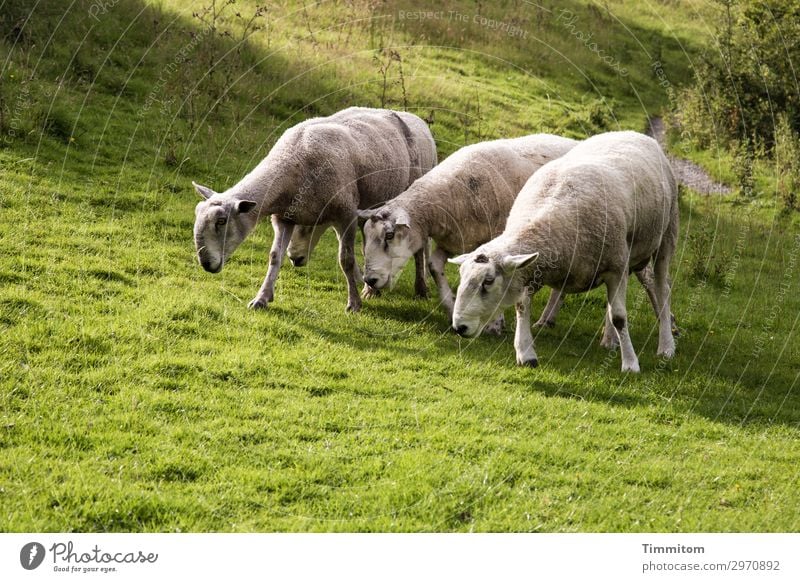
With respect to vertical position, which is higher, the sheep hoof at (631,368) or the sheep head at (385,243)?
the sheep head at (385,243)

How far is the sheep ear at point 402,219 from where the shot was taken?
13.2m

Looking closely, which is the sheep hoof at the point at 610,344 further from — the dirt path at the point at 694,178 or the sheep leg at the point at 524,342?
the dirt path at the point at 694,178

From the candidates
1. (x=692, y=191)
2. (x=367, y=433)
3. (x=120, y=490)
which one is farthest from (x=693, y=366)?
(x=692, y=191)

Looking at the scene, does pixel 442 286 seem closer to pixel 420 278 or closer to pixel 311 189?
pixel 420 278

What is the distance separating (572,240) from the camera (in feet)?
38.0

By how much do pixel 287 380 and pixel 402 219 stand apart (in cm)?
338

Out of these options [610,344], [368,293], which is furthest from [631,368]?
[368,293]

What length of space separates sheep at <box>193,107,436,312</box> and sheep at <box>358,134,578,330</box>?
23.5 inches

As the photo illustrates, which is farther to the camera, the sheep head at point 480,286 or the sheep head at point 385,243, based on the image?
the sheep head at point 385,243

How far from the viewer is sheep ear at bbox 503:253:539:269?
35.7 feet

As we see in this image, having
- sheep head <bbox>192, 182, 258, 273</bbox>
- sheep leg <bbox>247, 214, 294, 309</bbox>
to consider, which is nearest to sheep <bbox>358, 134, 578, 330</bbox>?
sheep leg <bbox>247, 214, 294, 309</bbox>

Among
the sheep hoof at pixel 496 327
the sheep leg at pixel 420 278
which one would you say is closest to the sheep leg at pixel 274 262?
the sheep leg at pixel 420 278

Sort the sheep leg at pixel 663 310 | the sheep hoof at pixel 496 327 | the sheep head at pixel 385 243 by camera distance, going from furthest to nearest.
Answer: the sheep leg at pixel 663 310 → the sheep hoof at pixel 496 327 → the sheep head at pixel 385 243

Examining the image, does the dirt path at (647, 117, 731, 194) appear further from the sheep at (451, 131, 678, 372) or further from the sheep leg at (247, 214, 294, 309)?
the sheep leg at (247, 214, 294, 309)
